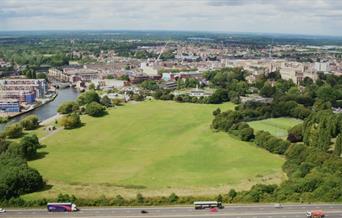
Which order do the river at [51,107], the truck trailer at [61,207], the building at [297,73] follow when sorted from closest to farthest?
the truck trailer at [61,207] < the river at [51,107] < the building at [297,73]

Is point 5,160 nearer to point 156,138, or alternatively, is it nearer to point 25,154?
point 25,154

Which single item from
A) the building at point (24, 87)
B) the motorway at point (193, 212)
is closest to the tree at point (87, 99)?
the building at point (24, 87)

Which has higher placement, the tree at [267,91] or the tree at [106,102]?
the tree at [267,91]

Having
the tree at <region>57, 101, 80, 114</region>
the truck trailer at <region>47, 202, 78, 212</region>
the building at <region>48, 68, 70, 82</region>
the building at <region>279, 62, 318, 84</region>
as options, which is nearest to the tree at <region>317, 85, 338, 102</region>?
the building at <region>279, 62, 318, 84</region>

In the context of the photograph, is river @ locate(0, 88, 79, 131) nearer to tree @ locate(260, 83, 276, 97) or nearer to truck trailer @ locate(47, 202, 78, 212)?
truck trailer @ locate(47, 202, 78, 212)

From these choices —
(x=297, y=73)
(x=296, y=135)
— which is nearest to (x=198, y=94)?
(x=297, y=73)

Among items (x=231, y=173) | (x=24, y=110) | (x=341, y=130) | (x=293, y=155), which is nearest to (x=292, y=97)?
(x=341, y=130)

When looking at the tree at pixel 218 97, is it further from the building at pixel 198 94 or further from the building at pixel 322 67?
the building at pixel 322 67
